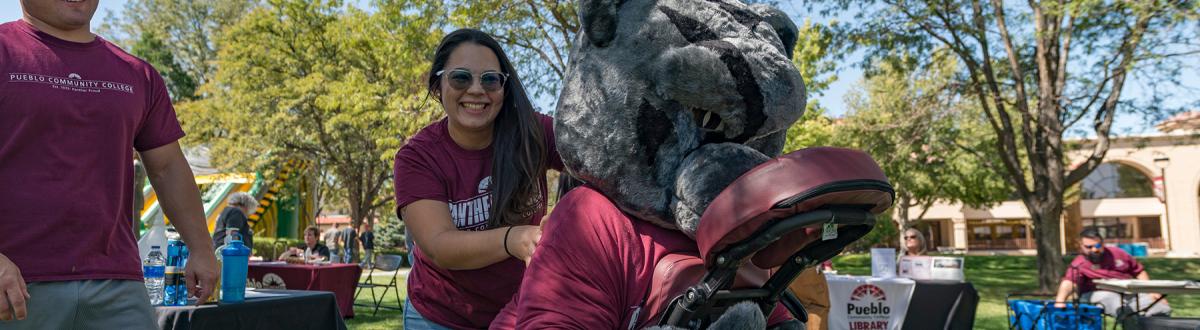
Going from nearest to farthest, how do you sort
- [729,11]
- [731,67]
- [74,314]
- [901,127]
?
[731,67] → [729,11] → [74,314] → [901,127]

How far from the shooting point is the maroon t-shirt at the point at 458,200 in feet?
7.18

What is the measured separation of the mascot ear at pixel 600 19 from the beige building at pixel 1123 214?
138ft

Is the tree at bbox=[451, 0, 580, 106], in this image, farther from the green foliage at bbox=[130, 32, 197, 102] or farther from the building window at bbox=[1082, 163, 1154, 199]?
the building window at bbox=[1082, 163, 1154, 199]

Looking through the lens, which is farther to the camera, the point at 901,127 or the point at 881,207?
the point at 901,127

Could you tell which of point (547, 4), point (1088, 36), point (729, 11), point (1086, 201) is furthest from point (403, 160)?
point (1086, 201)

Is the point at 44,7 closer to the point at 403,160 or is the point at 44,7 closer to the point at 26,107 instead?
the point at 26,107

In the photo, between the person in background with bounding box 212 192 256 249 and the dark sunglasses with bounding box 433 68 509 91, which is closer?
the dark sunglasses with bounding box 433 68 509 91

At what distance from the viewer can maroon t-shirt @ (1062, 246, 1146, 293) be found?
8.79 meters

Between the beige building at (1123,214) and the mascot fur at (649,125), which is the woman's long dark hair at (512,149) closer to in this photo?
the mascot fur at (649,125)

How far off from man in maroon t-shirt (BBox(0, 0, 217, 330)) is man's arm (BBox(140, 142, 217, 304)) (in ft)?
0.44

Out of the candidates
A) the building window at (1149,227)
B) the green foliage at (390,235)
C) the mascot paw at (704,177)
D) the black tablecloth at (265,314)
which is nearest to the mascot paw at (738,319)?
the mascot paw at (704,177)

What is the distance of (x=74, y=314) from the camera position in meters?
2.39

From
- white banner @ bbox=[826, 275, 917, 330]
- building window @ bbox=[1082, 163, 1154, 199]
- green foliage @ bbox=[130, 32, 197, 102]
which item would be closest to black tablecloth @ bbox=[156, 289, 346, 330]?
white banner @ bbox=[826, 275, 917, 330]

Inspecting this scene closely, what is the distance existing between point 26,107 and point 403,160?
109cm
